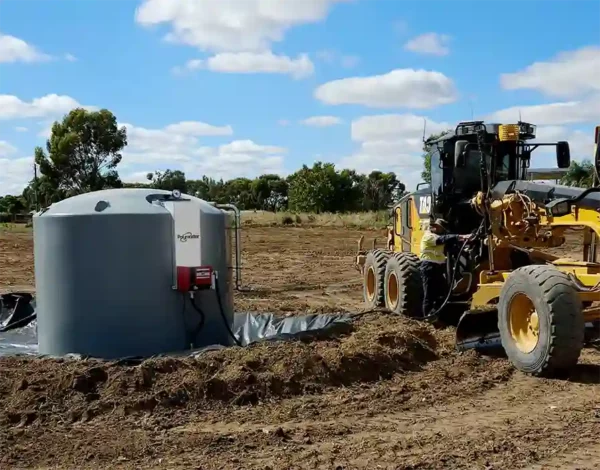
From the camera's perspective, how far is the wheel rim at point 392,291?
38.6 ft

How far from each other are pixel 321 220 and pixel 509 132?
40154 millimetres

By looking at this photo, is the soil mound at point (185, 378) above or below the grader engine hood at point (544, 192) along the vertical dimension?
below

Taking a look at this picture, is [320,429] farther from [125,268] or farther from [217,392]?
[125,268]

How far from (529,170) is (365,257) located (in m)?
3.87

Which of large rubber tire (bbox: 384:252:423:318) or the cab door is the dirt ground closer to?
large rubber tire (bbox: 384:252:423:318)

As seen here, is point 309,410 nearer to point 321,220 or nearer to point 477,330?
point 477,330

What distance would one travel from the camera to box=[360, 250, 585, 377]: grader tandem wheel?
7.30m

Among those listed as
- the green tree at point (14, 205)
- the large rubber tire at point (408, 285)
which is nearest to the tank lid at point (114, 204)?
the large rubber tire at point (408, 285)

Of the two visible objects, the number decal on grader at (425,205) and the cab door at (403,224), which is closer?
the number decal on grader at (425,205)

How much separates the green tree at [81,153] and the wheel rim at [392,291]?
43185 mm

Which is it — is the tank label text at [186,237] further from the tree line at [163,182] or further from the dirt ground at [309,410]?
the tree line at [163,182]

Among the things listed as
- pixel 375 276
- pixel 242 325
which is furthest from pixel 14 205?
pixel 242 325

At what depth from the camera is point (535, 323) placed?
25.7 ft

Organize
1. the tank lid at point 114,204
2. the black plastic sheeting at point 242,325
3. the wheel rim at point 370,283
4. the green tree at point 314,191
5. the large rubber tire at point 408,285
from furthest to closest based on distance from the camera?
the green tree at point 314,191 < the wheel rim at point 370,283 < the large rubber tire at point 408,285 < the black plastic sheeting at point 242,325 < the tank lid at point 114,204
